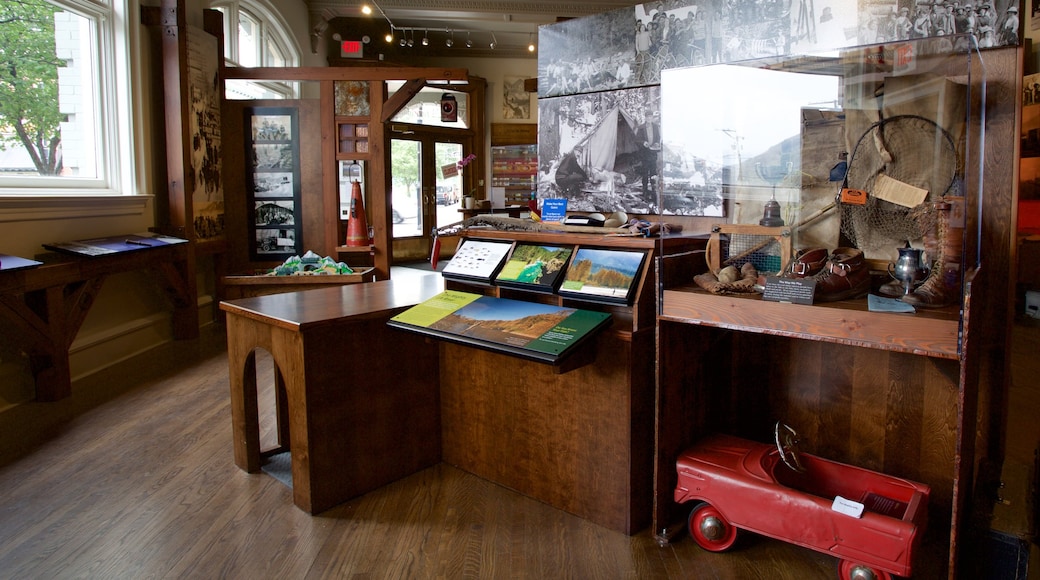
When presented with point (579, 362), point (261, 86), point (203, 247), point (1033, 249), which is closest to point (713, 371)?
point (579, 362)

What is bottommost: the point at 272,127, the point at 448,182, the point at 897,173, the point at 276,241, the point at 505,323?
the point at 505,323

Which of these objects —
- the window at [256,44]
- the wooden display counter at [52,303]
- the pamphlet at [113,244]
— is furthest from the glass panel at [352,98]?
the wooden display counter at [52,303]

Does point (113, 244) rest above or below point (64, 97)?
below

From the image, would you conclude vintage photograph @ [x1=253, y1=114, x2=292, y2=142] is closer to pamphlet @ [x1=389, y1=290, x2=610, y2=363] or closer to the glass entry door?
the glass entry door

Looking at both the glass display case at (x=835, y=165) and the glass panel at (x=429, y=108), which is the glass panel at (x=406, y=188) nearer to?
the glass panel at (x=429, y=108)

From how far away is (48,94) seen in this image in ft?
14.1

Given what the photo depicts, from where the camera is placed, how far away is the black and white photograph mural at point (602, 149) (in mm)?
3057

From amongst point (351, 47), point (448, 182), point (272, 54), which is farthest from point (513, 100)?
point (272, 54)

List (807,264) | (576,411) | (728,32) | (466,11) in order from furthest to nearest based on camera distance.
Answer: (466,11), (728,32), (576,411), (807,264)

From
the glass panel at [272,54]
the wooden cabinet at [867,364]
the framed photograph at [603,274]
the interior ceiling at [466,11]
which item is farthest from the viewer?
the interior ceiling at [466,11]

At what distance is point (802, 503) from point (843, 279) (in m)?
0.69

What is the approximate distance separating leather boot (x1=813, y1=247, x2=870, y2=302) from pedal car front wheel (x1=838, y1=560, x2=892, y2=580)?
79cm

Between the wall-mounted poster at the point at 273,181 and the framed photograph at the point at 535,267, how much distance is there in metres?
4.45

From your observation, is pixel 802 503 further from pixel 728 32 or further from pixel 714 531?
pixel 728 32
